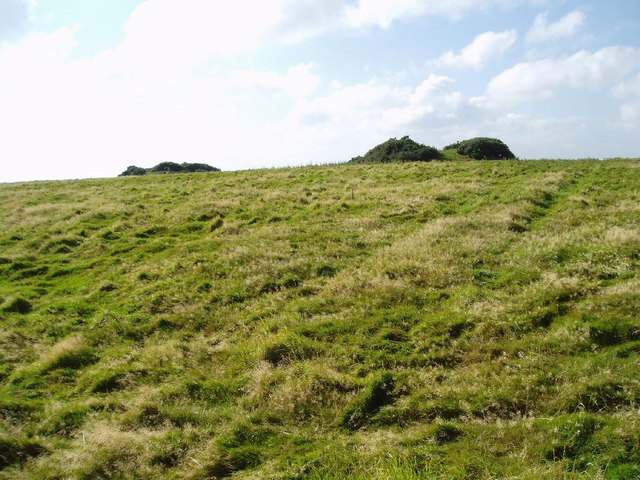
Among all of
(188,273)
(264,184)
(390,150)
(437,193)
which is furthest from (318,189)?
(390,150)

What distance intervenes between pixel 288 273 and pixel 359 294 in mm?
3259

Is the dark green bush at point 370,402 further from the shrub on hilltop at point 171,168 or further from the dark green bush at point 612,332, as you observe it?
the shrub on hilltop at point 171,168

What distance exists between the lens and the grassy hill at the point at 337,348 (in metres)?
7.13

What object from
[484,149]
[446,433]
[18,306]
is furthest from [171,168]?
[446,433]

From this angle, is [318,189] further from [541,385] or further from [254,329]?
[541,385]

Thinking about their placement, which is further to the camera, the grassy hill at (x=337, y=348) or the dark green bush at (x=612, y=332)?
the dark green bush at (x=612, y=332)

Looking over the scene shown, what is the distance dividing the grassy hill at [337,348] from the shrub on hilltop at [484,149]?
109ft

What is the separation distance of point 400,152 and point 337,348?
49243 mm

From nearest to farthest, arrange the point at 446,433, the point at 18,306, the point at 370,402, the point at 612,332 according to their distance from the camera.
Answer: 1. the point at 446,433
2. the point at 370,402
3. the point at 612,332
4. the point at 18,306

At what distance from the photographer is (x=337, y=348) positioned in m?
10.5

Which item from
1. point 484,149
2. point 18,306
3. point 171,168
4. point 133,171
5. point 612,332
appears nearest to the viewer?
point 612,332

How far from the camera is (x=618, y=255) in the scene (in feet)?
43.9

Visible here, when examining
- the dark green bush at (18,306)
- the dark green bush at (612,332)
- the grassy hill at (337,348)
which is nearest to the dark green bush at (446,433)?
the grassy hill at (337,348)

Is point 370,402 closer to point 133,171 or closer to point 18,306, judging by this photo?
point 18,306
